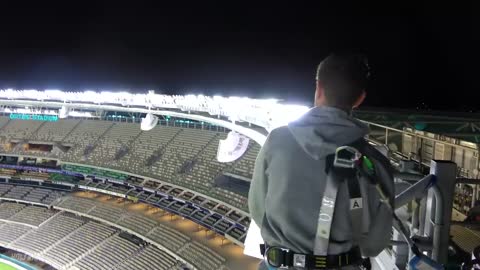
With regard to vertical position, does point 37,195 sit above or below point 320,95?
below

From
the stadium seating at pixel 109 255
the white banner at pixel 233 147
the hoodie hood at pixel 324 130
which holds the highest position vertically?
the hoodie hood at pixel 324 130

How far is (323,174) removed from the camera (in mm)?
1232

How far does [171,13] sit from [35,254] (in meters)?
15.4

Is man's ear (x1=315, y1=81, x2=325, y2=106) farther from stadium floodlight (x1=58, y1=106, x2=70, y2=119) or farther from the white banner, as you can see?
stadium floodlight (x1=58, y1=106, x2=70, y2=119)

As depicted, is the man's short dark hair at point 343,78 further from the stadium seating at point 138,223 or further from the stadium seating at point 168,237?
the stadium seating at point 138,223

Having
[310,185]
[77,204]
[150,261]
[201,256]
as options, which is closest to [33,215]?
[77,204]

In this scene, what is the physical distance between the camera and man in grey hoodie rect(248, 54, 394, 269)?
1.23 metres

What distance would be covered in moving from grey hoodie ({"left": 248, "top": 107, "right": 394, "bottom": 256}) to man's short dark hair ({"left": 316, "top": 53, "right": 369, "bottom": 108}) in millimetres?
57

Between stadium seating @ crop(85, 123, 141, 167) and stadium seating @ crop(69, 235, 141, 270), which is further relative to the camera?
stadium seating @ crop(85, 123, 141, 167)

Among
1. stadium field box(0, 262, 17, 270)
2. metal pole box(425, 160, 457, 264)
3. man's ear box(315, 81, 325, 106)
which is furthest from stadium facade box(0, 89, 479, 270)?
man's ear box(315, 81, 325, 106)

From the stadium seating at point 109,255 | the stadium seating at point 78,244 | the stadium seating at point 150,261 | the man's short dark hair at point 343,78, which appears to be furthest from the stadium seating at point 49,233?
the man's short dark hair at point 343,78

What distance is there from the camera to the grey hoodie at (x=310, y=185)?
1227 millimetres

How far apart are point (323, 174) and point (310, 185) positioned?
6cm

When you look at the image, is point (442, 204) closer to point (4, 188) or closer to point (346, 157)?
point (346, 157)
